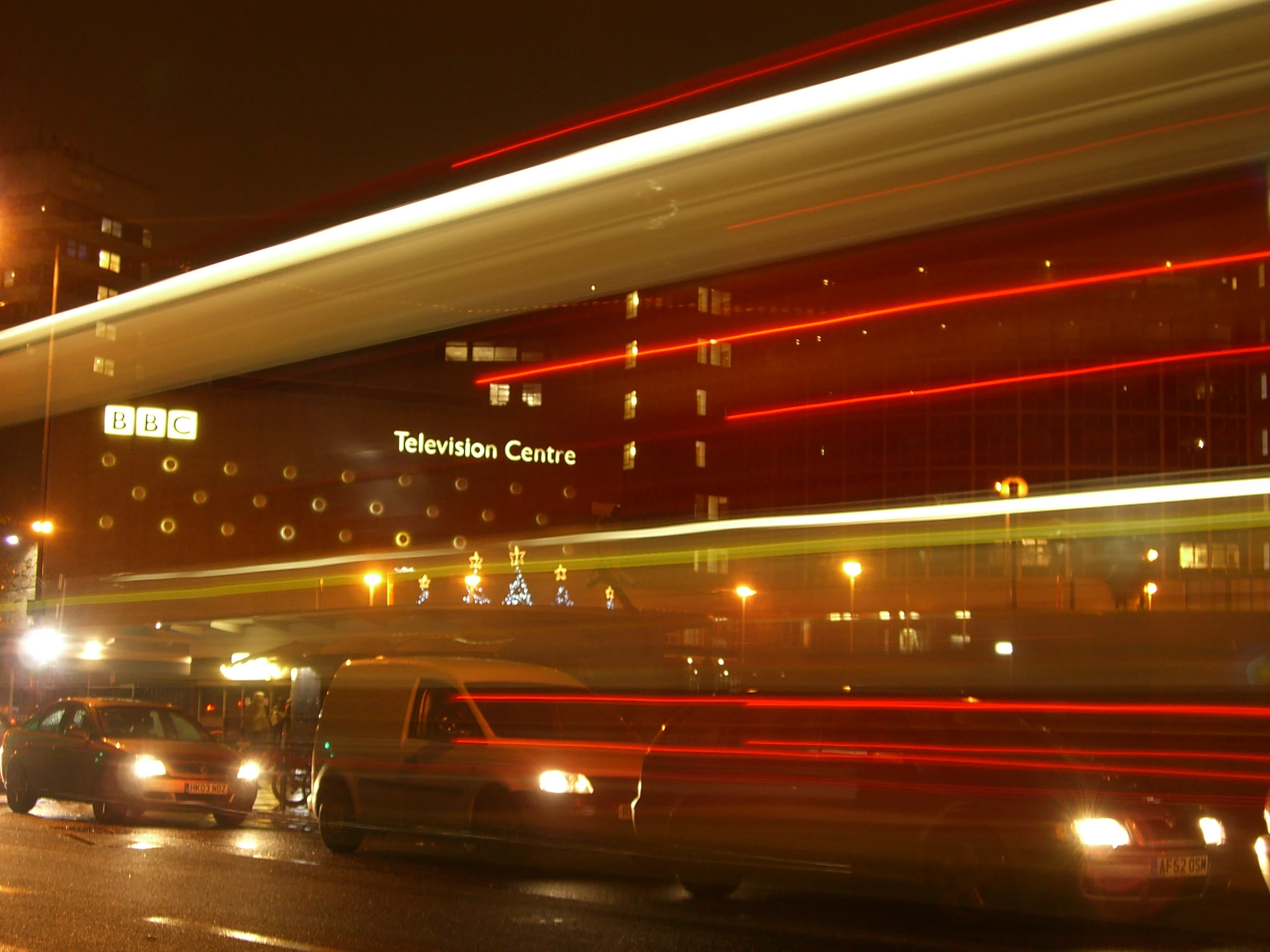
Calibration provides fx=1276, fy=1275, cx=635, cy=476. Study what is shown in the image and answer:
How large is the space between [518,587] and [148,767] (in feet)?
24.5

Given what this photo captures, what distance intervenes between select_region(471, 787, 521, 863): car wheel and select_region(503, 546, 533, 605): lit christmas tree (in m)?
2.82

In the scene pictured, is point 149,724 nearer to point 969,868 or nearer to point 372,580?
point 372,580

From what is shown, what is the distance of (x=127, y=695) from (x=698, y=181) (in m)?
14.5

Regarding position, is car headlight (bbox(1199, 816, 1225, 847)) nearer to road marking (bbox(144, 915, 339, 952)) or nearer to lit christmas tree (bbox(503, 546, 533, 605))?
lit christmas tree (bbox(503, 546, 533, 605))

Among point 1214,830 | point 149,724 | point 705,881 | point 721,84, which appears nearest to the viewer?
point 721,84

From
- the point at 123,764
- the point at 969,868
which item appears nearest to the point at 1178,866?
the point at 969,868

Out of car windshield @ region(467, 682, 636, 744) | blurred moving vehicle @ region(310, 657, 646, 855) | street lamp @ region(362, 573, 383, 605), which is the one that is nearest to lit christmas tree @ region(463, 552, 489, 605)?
street lamp @ region(362, 573, 383, 605)

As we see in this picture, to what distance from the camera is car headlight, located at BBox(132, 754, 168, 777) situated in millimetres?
12641

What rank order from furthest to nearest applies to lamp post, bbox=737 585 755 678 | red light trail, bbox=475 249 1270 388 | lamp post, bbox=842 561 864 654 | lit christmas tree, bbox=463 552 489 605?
lit christmas tree, bbox=463 552 489 605, lamp post, bbox=737 585 755 678, lamp post, bbox=842 561 864 654, red light trail, bbox=475 249 1270 388

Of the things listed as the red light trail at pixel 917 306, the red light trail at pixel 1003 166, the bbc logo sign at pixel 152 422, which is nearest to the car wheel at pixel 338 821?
the bbc logo sign at pixel 152 422

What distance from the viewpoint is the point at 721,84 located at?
5.55m

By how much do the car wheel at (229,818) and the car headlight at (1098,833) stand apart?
8.86m

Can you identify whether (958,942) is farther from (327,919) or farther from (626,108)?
(626,108)

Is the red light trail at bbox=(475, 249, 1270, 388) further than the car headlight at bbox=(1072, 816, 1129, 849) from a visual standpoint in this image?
No
